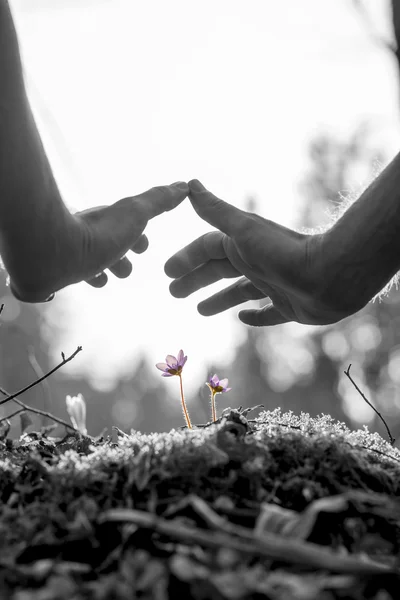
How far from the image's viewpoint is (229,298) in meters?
3.01

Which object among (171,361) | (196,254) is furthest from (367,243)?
(196,254)

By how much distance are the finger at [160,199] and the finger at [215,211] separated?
0.07m

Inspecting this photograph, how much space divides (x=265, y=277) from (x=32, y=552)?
1.65 m

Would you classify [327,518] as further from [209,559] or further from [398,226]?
[398,226]

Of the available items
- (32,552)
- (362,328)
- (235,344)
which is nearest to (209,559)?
(32,552)

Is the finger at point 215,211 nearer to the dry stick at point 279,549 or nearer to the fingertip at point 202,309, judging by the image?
the fingertip at point 202,309

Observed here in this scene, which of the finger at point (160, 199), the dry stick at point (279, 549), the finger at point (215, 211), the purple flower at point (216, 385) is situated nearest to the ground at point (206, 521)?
the dry stick at point (279, 549)

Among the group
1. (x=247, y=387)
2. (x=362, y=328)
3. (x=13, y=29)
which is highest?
(x=13, y=29)

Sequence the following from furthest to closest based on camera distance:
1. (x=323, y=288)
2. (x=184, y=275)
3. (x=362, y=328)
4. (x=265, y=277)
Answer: (x=362, y=328) → (x=184, y=275) → (x=265, y=277) → (x=323, y=288)

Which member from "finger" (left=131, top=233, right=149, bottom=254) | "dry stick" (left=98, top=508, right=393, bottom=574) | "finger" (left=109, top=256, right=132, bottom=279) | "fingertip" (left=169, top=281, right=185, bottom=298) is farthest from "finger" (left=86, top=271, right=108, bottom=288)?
"dry stick" (left=98, top=508, right=393, bottom=574)

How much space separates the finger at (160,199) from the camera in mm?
2242

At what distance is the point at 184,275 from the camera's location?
9.66 ft

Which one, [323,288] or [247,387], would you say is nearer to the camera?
[323,288]

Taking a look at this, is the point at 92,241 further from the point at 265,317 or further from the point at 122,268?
the point at 265,317
